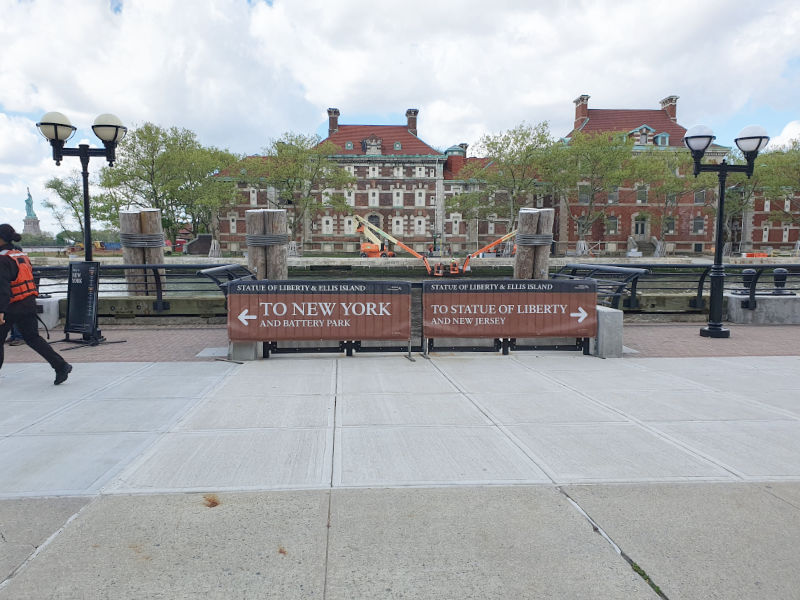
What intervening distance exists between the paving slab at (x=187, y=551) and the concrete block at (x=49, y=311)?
9.69m

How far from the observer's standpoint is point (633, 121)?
64.1 meters

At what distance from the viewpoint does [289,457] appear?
4500 millimetres

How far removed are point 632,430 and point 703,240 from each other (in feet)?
218

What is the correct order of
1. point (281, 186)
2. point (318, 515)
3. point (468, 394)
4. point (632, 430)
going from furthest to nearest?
1. point (281, 186)
2. point (468, 394)
3. point (632, 430)
4. point (318, 515)

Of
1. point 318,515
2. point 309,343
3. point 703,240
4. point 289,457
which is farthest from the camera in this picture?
point 703,240

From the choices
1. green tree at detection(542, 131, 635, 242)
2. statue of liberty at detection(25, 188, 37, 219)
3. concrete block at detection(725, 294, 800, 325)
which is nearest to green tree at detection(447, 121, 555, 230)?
green tree at detection(542, 131, 635, 242)

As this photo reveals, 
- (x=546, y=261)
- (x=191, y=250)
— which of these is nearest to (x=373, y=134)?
(x=191, y=250)

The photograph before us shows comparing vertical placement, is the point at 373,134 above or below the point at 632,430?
above

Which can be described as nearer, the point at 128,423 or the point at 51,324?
the point at 128,423

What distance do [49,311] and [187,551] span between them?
1075cm

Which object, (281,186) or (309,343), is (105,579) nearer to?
(309,343)

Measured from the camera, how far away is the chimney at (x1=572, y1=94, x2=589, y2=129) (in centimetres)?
6303

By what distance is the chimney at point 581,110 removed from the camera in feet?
207

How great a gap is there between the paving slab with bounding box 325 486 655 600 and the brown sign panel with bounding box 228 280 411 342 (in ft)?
16.2
